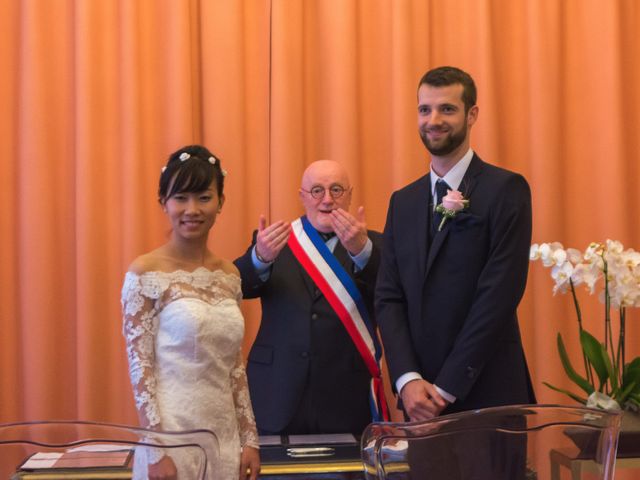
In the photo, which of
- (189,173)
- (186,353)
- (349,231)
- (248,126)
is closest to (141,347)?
(186,353)

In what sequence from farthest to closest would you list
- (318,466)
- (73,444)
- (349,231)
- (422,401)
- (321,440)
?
(349,231)
(422,401)
(321,440)
(318,466)
(73,444)

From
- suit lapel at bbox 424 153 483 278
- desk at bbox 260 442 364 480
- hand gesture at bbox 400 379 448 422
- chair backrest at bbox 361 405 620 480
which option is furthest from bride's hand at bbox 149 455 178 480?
suit lapel at bbox 424 153 483 278

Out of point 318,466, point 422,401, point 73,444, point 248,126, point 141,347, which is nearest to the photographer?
point 73,444

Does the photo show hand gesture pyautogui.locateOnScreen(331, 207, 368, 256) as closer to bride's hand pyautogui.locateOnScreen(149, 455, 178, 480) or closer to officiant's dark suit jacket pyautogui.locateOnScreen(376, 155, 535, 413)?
officiant's dark suit jacket pyautogui.locateOnScreen(376, 155, 535, 413)

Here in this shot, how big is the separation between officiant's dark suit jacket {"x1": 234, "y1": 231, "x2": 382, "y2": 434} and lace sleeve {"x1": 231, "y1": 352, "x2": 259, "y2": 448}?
0.56m

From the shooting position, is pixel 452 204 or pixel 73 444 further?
pixel 452 204

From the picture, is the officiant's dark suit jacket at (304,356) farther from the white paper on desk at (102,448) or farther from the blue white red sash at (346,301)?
the white paper on desk at (102,448)

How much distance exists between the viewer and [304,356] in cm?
291

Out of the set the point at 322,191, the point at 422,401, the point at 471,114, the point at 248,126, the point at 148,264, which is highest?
the point at 248,126

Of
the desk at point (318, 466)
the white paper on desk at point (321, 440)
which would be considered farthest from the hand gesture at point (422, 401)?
the desk at point (318, 466)

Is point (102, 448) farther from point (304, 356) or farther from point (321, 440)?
point (304, 356)

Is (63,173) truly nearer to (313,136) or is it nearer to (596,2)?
(313,136)

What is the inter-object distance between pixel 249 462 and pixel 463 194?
0.97 meters

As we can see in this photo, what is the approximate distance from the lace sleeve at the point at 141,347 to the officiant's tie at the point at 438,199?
877 millimetres
